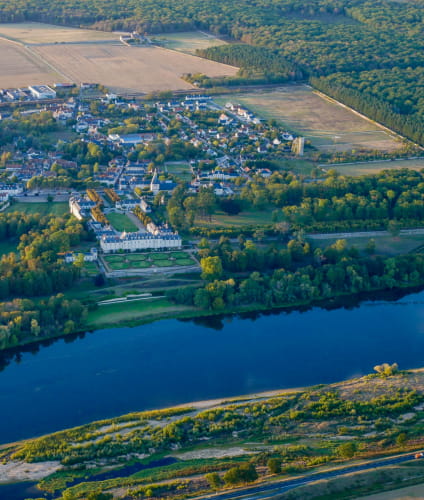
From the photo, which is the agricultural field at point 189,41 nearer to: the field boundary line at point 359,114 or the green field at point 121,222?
the field boundary line at point 359,114

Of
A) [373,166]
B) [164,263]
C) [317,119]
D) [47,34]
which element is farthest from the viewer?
[47,34]

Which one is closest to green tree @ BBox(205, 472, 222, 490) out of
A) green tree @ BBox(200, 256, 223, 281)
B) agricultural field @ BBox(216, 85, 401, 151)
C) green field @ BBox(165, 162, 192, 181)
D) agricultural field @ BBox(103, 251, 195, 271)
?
green tree @ BBox(200, 256, 223, 281)

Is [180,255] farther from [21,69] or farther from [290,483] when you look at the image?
[21,69]

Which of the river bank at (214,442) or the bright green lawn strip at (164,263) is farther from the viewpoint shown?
A: the bright green lawn strip at (164,263)

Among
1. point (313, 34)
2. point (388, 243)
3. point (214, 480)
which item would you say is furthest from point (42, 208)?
point (313, 34)

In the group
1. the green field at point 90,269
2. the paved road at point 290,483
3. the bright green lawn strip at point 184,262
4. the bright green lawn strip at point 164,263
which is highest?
the bright green lawn strip at point 184,262

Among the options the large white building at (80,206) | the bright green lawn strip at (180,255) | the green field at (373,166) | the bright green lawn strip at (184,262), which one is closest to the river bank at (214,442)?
the bright green lawn strip at (184,262)
